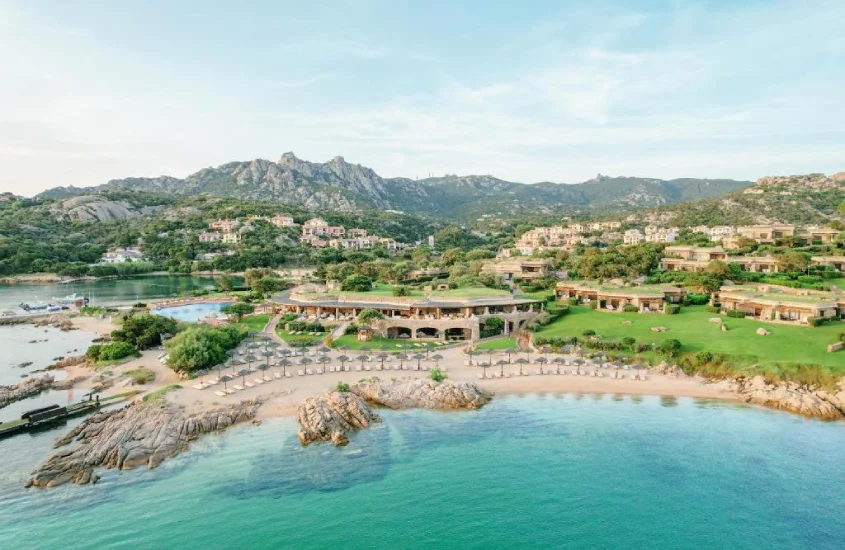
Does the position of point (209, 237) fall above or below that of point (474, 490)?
above

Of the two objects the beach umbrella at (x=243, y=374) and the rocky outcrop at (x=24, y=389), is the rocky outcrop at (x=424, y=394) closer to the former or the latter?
the beach umbrella at (x=243, y=374)

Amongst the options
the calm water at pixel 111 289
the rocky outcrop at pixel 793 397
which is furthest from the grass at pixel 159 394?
the calm water at pixel 111 289

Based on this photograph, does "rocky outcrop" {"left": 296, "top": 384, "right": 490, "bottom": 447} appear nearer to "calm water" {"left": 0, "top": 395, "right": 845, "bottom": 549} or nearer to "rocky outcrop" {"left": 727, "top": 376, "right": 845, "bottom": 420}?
"calm water" {"left": 0, "top": 395, "right": 845, "bottom": 549}

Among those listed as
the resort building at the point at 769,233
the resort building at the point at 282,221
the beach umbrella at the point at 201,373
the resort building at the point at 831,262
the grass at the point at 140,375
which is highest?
the resort building at the point at 282,221

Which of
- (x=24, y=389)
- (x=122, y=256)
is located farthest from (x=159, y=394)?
(x=122, y=256)

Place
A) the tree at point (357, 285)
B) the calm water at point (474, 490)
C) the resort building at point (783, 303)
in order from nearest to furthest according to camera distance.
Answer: the calm water at point (474, 490), the resort building at point (783, 303), the tree at point (357, 285)

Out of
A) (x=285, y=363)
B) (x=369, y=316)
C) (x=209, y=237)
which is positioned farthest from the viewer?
(x=209, y=237)

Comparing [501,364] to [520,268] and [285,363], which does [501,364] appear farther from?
[520,268]

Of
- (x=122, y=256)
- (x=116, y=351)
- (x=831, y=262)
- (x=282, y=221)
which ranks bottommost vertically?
(x=116, y=351)

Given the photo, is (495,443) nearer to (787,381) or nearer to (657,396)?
(657,396)
